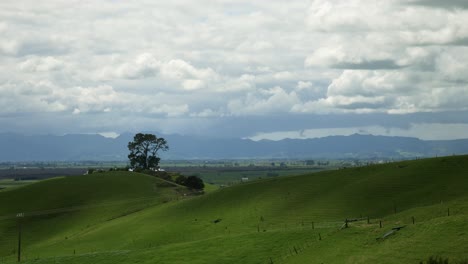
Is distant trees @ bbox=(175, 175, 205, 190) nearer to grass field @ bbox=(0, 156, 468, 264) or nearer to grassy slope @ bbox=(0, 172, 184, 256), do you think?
grassy slope @ bbox=(0, 172, 184, 256)

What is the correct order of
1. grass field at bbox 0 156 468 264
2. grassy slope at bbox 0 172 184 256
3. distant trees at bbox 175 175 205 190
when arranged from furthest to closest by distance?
distant trees at bbox 175 175 205 190, grassy slope at bbox 0 172 184 256, grass field at bbox 0 156 468 264

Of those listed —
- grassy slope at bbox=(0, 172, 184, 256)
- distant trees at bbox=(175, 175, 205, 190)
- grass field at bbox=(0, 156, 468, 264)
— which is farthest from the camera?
distant trees at bbox=(175, 175, 205, 190)

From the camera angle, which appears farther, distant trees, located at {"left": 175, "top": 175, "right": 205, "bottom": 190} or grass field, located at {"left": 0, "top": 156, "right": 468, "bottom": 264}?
distant trees, located at {"left": 175, "top": 175, "right": 205, "bottom": 190}

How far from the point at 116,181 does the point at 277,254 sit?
10758 cm

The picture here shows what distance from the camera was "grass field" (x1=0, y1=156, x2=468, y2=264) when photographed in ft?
182

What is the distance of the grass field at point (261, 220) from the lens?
182 ft

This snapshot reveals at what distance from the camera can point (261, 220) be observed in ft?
291

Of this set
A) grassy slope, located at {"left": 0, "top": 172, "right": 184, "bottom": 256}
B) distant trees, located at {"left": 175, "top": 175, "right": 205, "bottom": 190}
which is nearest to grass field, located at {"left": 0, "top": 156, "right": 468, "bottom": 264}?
grassy slope, located at {"left": 0, "top": 172, "right": 184, "bottom": 256}

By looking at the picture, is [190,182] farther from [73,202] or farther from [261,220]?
[261,220]

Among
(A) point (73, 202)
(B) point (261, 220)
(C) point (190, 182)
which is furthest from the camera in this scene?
(C) point (190, 182)

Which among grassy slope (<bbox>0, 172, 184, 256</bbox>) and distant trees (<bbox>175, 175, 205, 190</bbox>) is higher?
distant trees (<bbox>175, 175, 205, 190</bbox>)

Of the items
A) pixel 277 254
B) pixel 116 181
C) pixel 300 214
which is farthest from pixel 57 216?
pixel 277 254

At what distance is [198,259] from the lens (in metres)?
66.3

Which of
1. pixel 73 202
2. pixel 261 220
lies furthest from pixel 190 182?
pixel 261 220
